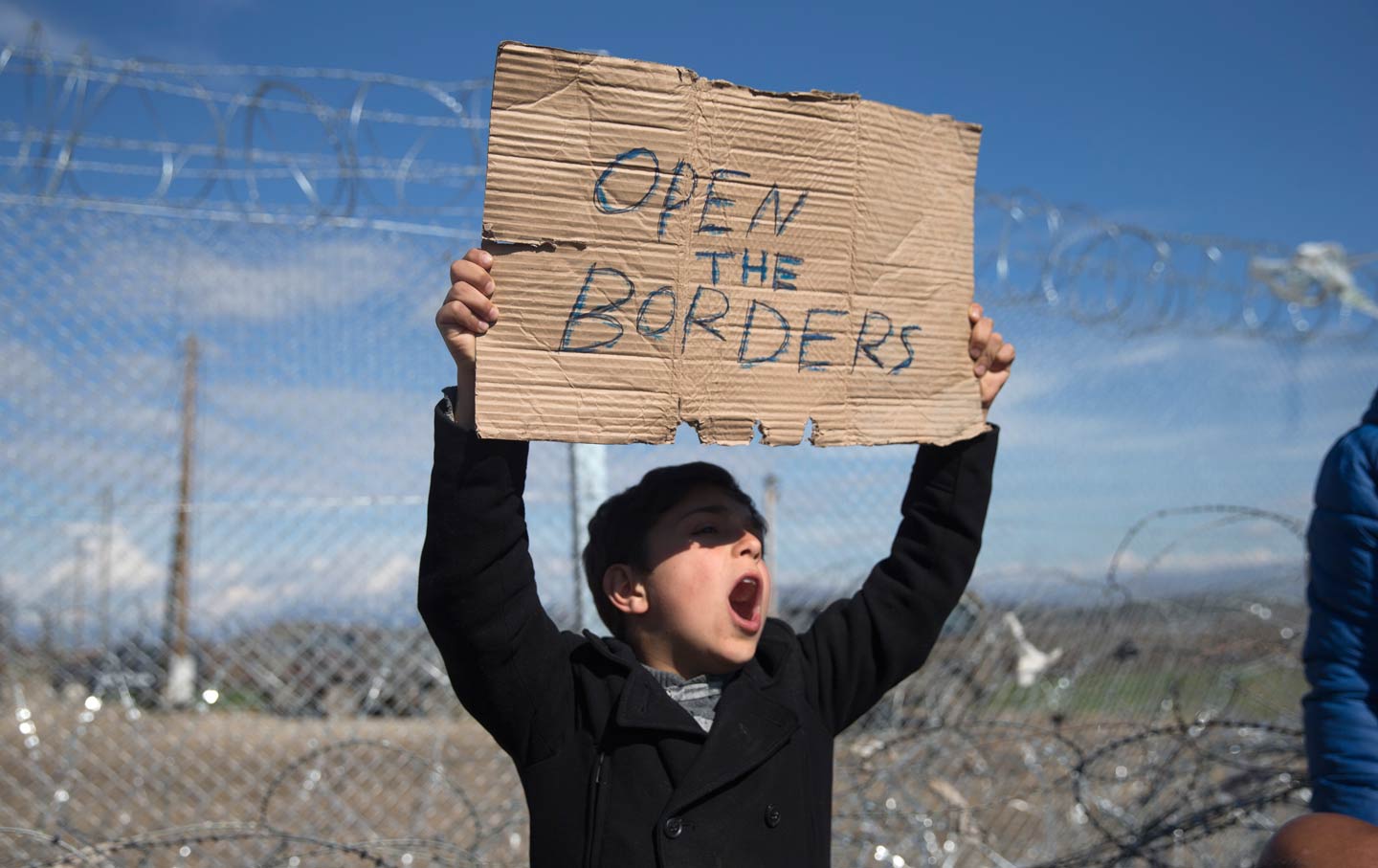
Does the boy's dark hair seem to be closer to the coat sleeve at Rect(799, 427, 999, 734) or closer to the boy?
the boy

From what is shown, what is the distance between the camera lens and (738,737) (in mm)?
1738

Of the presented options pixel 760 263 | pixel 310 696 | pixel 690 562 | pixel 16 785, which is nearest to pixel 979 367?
pixel 760 263

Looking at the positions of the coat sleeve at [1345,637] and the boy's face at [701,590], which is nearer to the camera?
the boy's face at [701,590]

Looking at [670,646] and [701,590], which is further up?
[701,590]

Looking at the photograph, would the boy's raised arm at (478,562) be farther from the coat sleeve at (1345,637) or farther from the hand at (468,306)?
the coat sleeve at (1345,637)

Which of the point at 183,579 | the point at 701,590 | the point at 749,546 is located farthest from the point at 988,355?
the point at 183,579

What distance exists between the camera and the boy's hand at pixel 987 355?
2.05m

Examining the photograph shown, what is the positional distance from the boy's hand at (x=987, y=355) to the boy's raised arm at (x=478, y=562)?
87 cm

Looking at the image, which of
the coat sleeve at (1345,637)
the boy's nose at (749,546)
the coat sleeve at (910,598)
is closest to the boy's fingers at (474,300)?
the boy's nose at (749,546)

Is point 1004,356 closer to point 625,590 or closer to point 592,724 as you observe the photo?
point 625,590

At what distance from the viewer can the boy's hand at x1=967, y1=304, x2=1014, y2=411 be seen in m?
2.05

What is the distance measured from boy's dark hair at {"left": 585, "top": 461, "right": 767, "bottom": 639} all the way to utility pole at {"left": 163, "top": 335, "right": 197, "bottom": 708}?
85.4 inches

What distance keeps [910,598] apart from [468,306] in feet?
3.14

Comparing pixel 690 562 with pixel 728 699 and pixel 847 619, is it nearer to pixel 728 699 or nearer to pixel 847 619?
pixel 728 699
